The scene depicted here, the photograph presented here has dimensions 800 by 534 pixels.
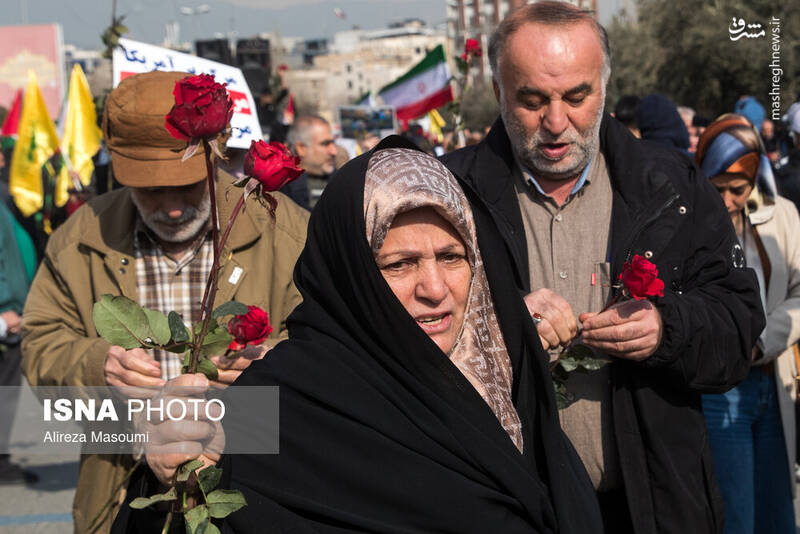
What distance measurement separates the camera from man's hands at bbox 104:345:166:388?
9.67 ft

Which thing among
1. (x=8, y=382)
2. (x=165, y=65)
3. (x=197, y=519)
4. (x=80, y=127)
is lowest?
(x=8, y=382)

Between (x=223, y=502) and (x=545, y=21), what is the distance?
7.09 ft

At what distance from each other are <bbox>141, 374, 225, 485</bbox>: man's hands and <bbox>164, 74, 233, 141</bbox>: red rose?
538 millimetres

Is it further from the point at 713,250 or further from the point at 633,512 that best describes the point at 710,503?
the point at 713,250

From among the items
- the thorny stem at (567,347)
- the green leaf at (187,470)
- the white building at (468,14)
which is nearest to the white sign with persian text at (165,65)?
the thorny stem at (567,347)

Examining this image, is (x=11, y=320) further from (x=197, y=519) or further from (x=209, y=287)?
(x=197, y=519)

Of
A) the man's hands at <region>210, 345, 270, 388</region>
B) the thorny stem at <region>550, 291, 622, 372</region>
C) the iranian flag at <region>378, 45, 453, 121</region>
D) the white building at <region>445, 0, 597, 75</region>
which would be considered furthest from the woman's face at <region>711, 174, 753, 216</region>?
the white building at <region>445, 0, 597, 75</region>

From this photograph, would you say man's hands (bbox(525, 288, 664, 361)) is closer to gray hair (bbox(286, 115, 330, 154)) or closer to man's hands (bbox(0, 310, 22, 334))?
man's hands (bbox(0, 310, 22, 334))

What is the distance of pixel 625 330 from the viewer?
300 cm

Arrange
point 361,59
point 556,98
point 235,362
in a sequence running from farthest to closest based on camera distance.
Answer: point 361,59
point 556,98
point 235,362

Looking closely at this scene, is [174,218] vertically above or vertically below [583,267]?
above

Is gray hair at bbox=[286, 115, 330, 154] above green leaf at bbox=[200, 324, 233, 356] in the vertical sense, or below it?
above

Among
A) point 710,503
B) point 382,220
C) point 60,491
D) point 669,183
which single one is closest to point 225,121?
point 382,220

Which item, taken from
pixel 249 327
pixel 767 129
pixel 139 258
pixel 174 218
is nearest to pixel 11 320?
pixel 139 258
